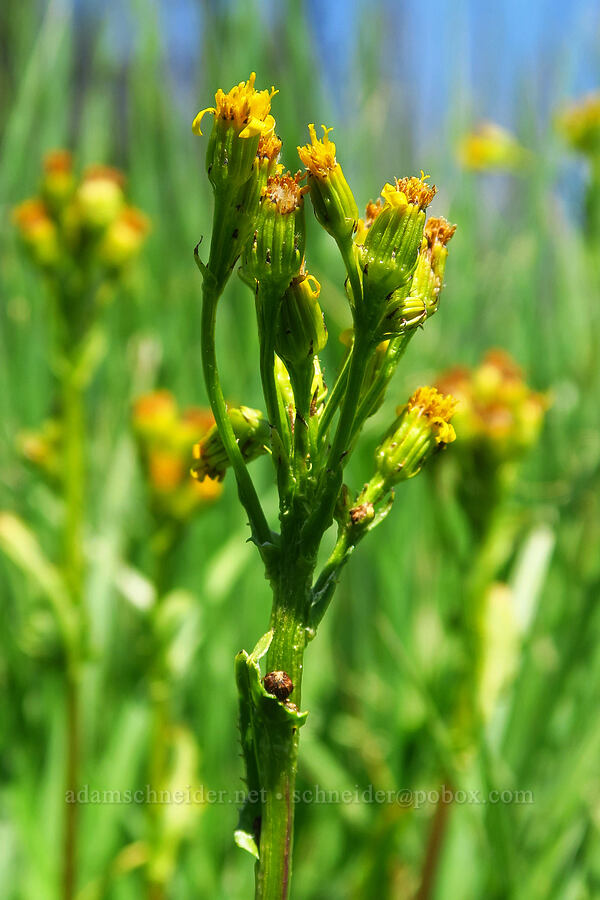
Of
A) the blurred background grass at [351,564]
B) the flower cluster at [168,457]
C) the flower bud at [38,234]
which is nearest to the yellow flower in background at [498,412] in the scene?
the blurred background grass at [351,564]

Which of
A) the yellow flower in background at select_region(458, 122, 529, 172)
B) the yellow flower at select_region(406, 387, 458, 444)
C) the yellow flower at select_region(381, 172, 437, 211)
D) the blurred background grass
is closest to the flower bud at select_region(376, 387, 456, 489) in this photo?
the yellow flower at select_region(406, 387, 458, 444)

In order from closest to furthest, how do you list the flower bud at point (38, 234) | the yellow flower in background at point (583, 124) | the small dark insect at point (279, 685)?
the small dark insect at point (279, 685) < the flower bud at point (38, 234) < the yellow flower in background at point (583, 124)

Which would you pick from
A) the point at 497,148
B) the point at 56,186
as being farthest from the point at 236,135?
the point at 497,148

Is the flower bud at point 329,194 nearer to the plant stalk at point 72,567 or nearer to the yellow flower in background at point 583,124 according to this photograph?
the plant stalk at point 72,567

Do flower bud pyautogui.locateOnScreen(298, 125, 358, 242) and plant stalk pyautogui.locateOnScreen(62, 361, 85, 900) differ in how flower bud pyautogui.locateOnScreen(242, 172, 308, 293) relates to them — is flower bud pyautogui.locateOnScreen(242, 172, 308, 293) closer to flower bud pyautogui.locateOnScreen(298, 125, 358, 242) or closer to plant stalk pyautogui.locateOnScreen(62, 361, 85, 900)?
flower bud pyautogui.locateOnScreen(298, 125, 358, 242)

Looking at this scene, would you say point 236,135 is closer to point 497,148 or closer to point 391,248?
point 391,248

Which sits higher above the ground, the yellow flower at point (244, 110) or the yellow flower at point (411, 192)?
the yellow flower at point (244, 110)

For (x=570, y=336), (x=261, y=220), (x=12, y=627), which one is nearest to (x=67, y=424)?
(x=12, y=627)
